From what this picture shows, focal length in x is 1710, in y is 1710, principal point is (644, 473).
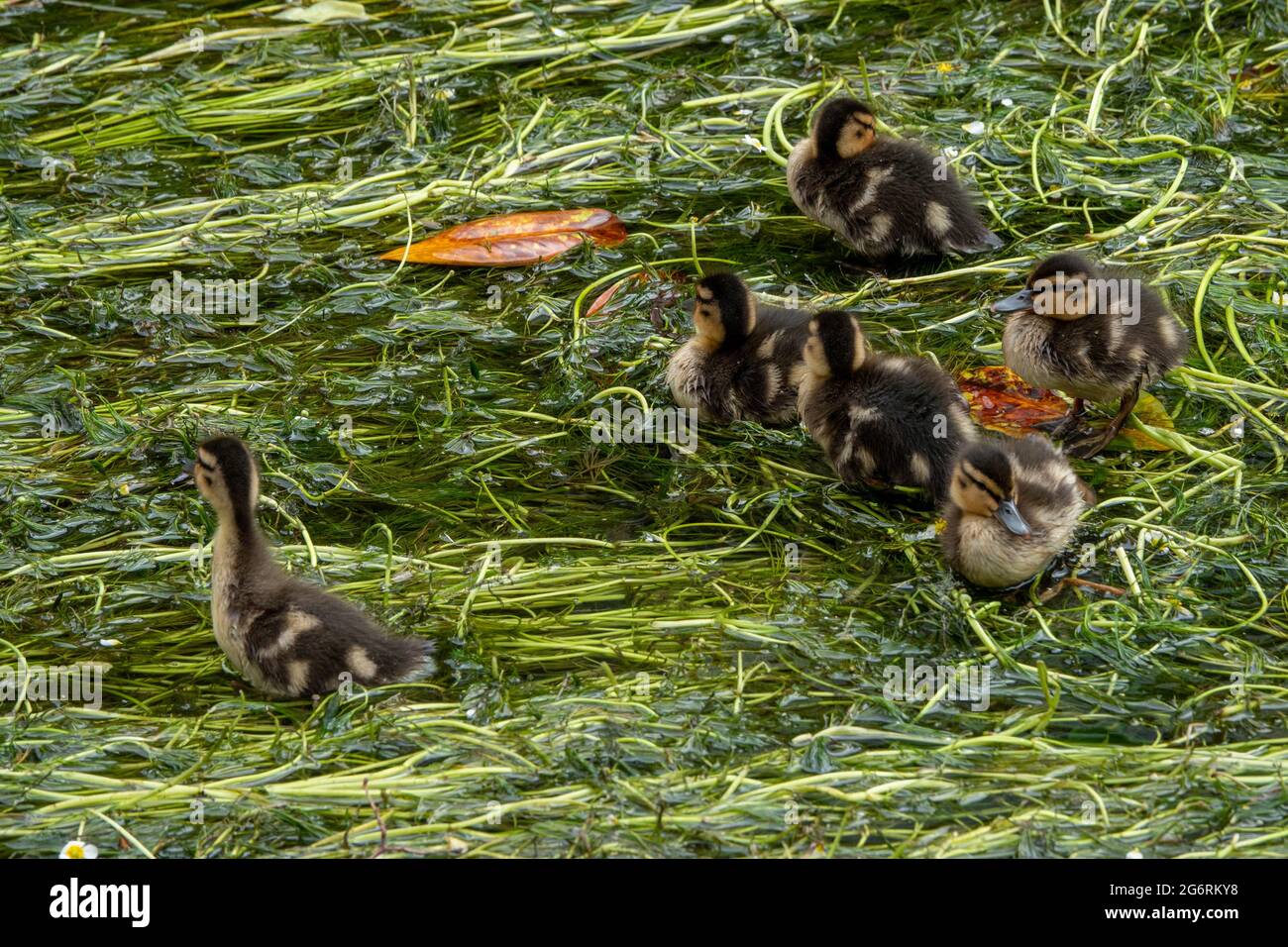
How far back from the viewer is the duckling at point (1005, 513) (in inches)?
168

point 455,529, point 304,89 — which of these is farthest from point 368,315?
point 304,89

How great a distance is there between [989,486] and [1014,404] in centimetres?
106

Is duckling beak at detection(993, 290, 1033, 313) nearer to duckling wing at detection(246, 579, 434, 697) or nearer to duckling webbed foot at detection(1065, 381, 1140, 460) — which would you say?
duckling webbed foot at detection(1065, 381, 1140, 460)

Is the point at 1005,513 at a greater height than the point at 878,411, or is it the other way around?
the point at 878,411

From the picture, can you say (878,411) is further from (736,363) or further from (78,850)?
(78,850)

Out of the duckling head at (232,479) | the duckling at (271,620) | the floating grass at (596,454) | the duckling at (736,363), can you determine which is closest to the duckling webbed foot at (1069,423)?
the floating grass at (596,454)

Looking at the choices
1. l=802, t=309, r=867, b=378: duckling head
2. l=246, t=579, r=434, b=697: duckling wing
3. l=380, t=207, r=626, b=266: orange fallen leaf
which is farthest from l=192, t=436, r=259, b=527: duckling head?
l=380, t=207, r=626, b=266: orange fallen leaf

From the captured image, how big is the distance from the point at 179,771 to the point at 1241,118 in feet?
15.7

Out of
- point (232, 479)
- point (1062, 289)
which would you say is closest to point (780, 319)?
point (1062, 289)

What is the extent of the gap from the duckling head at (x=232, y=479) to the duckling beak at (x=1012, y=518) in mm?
1850

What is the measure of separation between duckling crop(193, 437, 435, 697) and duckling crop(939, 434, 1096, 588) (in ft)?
4.53

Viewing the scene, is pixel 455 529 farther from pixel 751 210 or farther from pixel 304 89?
pixel 304 89

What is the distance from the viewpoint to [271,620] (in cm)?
407

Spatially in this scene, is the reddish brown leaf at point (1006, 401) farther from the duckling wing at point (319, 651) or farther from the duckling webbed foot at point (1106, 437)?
the duckling wing at point (319, 651)
